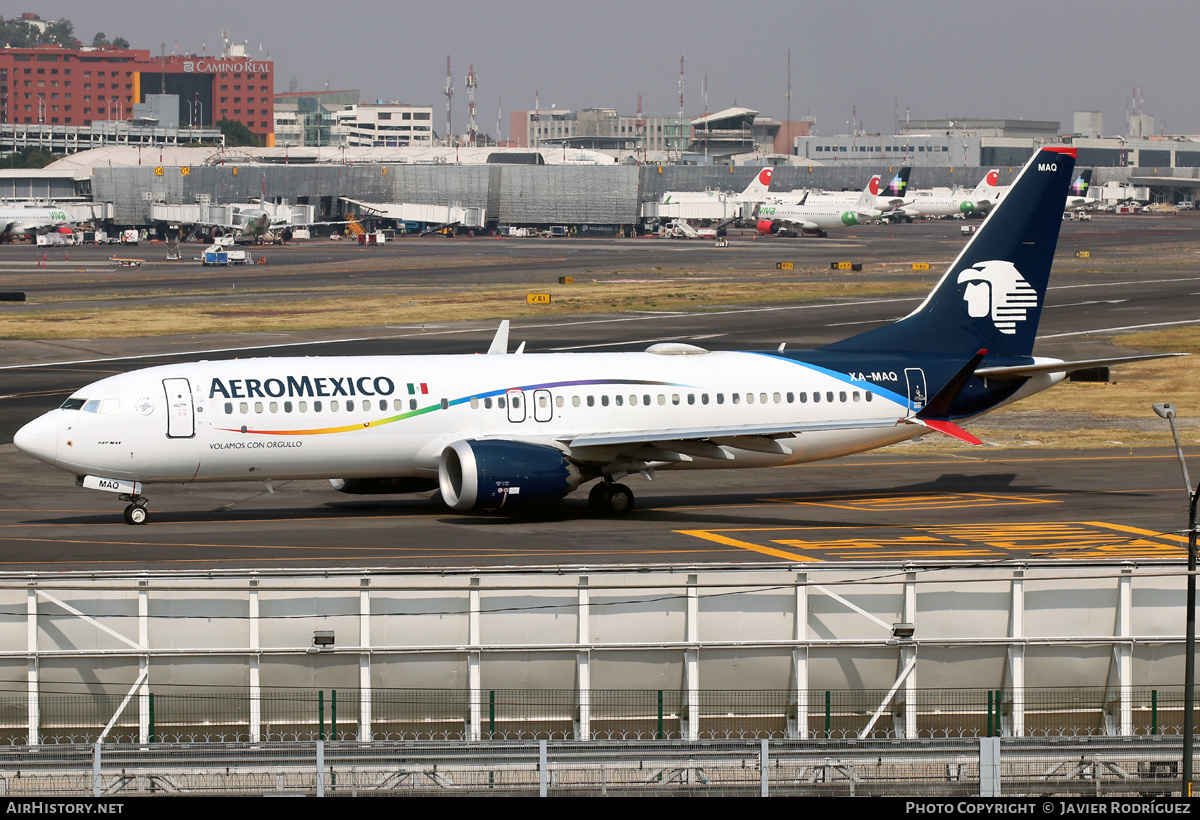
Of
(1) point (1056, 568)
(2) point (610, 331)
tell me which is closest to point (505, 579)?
(1) point (1056, 568)

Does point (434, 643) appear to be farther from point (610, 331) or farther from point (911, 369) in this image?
point (610, 331)

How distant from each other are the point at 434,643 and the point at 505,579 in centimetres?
191

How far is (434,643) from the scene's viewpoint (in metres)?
28.5

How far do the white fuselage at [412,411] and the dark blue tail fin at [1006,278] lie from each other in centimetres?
412

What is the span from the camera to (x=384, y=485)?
46.0 meters

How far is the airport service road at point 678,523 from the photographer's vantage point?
38.6 metres

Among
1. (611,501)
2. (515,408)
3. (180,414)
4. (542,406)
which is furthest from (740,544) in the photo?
(180,414)

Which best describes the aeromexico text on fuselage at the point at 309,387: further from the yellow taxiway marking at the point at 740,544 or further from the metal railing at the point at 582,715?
the metal railing at the point at 582,715

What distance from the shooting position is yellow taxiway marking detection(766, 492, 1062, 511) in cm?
4694

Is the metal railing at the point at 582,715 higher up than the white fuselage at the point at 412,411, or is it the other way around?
the white fuselage at the point at 412,411

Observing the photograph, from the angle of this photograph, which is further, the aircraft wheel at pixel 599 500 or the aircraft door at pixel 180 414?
the aircraft wheel at pixel 599 500

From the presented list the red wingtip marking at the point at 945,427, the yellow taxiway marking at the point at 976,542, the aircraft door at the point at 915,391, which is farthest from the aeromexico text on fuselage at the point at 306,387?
the aircraft door at the point at 915,391

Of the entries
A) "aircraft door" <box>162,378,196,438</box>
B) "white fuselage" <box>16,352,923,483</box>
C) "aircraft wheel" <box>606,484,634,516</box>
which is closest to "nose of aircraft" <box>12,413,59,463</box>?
"white fuselage" <box>16,352,923,483</box>

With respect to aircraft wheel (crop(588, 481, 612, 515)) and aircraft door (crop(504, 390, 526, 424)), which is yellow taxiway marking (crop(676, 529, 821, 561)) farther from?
aircraft door (crop(504, 390, 526, 424))
